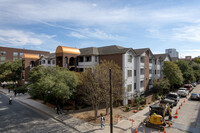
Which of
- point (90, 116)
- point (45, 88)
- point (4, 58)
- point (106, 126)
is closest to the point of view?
point (106, 126)

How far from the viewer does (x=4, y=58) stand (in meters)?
66.5

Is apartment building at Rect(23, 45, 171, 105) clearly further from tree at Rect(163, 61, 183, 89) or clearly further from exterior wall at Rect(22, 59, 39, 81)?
exterior wall at Rect(22, 59, 39, 81)

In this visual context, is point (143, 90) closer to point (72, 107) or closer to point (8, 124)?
point (72, 107)

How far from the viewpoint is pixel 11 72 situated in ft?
131

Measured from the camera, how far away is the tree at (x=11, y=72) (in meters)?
38.2

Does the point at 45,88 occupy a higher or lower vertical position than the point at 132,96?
higher

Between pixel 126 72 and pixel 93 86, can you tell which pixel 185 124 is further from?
pixel 126 72

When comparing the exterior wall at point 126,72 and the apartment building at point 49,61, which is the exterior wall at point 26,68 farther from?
the exterior wall at point 126,72

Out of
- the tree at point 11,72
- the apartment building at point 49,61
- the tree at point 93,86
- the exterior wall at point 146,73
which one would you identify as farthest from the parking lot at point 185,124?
the tree at point 11,72

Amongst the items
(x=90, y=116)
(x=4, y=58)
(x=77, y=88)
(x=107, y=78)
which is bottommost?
(x=90, y=116)

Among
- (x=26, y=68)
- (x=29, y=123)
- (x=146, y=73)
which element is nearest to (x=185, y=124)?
(x=146, y=73)

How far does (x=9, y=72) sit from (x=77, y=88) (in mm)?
31556

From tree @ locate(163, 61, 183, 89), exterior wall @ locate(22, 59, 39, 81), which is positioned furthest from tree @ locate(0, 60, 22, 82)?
tree @ locate(163, 61, 183, 89)

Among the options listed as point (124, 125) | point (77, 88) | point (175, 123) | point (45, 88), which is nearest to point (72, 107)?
point (77, 88)
